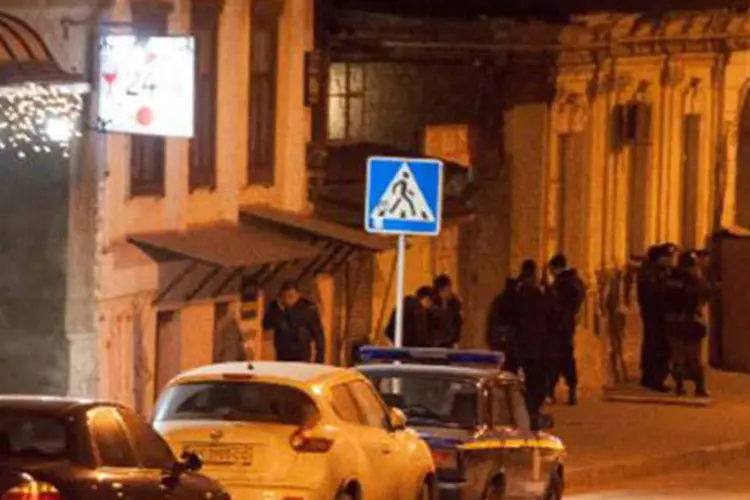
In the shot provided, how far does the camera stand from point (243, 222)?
2762 cm

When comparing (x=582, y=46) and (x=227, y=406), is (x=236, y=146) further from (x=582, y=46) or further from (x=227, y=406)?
(x=227, y=406)

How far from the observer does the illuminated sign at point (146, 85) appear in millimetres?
Answer: 22812

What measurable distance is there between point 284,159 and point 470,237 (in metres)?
4.45

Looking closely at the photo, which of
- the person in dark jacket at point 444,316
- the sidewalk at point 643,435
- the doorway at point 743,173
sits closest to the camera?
the sidewalk at point 643,435

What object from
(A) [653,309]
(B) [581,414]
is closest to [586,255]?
(A) [653,309]

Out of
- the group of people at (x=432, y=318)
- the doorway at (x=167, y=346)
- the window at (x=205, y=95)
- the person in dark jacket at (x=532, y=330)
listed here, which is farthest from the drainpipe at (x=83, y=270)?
the person in dark jacket at (x=532, y=330)

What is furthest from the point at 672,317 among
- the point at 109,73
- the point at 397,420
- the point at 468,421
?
the point at 397,420

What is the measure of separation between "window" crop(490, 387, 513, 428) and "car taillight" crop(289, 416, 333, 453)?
2991 mm

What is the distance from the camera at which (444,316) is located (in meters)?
27.3

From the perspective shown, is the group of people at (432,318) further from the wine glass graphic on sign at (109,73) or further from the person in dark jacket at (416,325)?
the wine glass graphic on sign at (109,73)

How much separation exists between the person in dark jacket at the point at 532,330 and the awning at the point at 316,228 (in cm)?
156

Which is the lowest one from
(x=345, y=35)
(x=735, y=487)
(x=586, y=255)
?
(x=735, y=487)

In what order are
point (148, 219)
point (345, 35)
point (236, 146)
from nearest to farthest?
point (148, 219) → point (236, 146) → point (345, 35)

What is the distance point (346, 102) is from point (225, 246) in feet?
19.7
